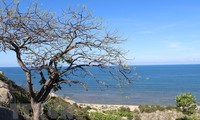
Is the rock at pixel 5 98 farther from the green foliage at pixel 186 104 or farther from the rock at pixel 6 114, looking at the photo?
the green foliage at pixel 186 104

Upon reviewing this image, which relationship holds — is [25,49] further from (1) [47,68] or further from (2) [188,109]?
(2) [188,109]

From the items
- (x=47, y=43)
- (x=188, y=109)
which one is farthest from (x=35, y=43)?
(x=188, y=109)

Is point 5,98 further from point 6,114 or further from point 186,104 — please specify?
point 186,104

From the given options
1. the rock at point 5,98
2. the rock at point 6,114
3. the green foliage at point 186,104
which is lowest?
the green foliage at point 186,104

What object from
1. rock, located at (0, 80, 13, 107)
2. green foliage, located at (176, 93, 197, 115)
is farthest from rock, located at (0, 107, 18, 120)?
green foliage, located at (176, 93, 197, 115)

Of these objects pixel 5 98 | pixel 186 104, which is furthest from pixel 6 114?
pixel 186 104

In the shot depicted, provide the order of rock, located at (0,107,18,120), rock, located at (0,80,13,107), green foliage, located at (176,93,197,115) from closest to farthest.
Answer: rock, located at (0,107,18,120) < rock, located at (0,80,13,107) < green foliage, located at (176,93,197,115)

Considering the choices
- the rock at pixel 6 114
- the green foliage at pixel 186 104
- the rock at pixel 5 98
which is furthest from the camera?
the green foliage at pixel 186 104

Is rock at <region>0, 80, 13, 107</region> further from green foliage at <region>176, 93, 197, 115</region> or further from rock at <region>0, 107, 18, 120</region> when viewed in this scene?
green foliage at <region>176, 93, 197, 115</region>

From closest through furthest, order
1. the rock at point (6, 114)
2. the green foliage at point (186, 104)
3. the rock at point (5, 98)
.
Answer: the rock at point (6, 114)
the rock at point (5, 98)
the green foliage at point (186, 104)

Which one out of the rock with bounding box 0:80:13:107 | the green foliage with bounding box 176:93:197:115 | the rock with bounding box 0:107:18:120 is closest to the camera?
the rock with bounding box 0:107:18:120

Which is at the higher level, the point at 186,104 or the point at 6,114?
the point at 6,114

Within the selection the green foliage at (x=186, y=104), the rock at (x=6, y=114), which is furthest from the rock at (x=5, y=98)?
the green foliage at (x=186, y=104)

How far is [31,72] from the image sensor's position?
11516mm
